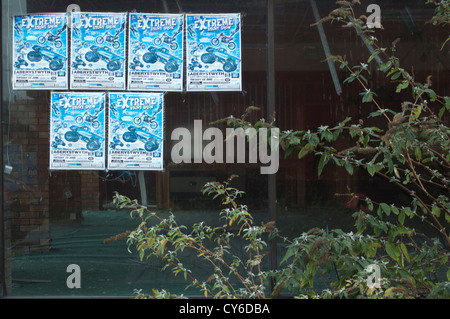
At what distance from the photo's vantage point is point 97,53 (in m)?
5.14

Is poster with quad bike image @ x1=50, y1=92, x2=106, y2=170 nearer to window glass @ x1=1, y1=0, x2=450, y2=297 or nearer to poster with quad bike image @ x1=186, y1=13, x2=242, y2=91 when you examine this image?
window glass @ x1=1, y1=0, x2=450, y2=297

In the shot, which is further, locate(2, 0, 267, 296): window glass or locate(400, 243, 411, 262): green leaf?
locate(2, 0, 267, 296): window glass

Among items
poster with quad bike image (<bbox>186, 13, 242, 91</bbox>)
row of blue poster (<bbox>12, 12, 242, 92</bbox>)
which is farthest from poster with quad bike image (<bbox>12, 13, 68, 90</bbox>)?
poster with quad bike image (<bbox>186, 13, 242, 91</bbox>)

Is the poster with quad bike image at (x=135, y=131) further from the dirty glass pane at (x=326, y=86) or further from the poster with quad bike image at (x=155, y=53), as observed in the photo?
the dirty glass pane at (x=326, y=86)

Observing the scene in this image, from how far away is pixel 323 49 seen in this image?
5129 millimetres

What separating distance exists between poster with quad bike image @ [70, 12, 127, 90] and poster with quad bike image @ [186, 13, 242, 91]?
2.06 ft

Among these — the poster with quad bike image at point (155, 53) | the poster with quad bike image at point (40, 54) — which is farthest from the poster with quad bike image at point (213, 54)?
the poster with quad bike image at point (40, 54)

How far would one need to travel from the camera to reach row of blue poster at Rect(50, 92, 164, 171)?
5133mm

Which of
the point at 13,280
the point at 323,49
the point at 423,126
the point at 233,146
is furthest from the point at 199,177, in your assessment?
the point at 423,126

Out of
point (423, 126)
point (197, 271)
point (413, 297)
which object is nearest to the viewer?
point (413, 297)

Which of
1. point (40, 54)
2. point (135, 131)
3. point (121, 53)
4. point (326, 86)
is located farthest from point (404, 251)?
point (40, 54)
